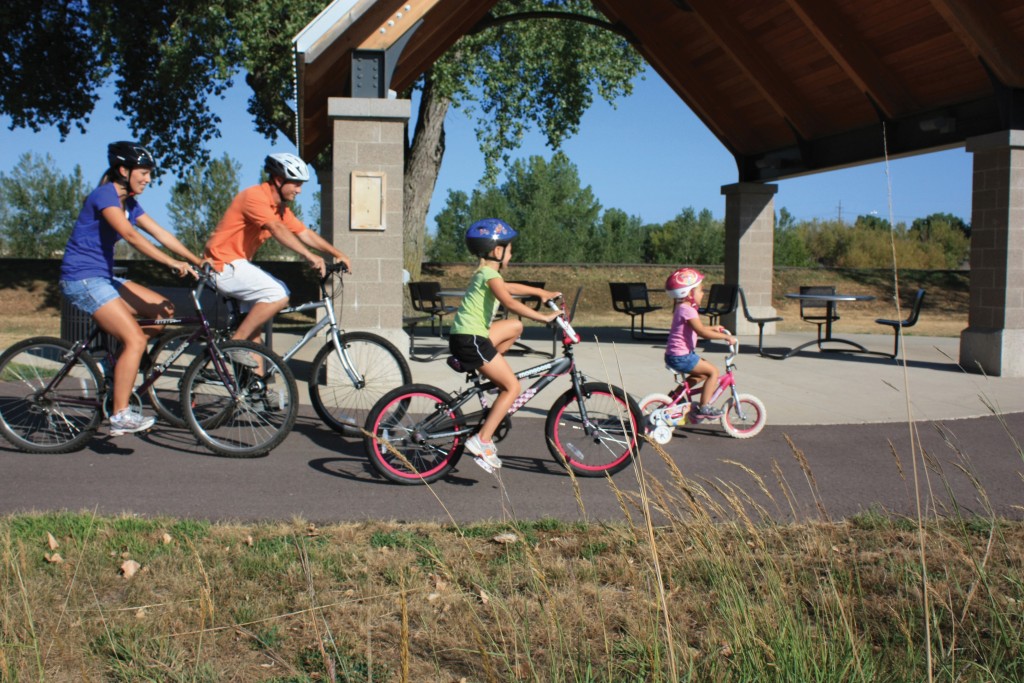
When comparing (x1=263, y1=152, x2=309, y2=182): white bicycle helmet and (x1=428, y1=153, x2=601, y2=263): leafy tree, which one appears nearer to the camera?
(x1=263, y1=152, x2=309, y2=182): white bicycle helmet

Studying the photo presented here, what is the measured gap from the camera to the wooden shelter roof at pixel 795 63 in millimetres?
10859

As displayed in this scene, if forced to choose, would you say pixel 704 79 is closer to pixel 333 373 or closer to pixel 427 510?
pixel 333 373

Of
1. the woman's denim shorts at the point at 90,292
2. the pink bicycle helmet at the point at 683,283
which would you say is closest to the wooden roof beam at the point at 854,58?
the pink bicycle helmet at the point at 683,283

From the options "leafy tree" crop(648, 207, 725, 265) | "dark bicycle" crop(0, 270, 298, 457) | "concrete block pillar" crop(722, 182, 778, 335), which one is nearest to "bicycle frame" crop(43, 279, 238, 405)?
"dark bicycle" crop(0, 270, 298, 457)

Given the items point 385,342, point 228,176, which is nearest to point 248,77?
point 385,342

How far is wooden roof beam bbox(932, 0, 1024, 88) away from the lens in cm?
1087

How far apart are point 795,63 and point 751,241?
377cm

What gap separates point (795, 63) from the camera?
15359mm

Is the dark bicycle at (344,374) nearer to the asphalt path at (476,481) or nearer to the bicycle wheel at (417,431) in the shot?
the asphalt path at (476,481)

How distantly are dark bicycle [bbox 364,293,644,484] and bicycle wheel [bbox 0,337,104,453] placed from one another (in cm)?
Result: 198

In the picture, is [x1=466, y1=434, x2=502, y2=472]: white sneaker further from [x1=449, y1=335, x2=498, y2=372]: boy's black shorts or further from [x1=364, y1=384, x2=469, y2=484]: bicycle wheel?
[x1=449, y1=335, x2=498, y2=372]: boy's black shorts

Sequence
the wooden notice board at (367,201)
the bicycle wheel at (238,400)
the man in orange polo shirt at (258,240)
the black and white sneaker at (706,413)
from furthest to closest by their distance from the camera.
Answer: the wooden notice board at (367,201)
the black and white sneaker at (706,413)
the man in orange polo shirt at (258,240)
the bicycle wheel at (238,400)

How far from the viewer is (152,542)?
182 inches

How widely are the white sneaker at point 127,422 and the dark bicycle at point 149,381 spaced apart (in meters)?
0.14
